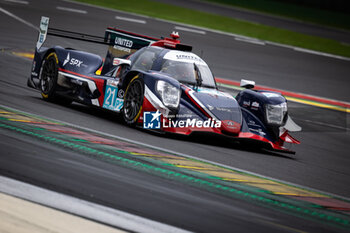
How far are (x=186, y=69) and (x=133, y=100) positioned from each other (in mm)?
1002

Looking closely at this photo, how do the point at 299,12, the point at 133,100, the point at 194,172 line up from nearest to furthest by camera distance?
the point at 194,172 < the point at 133,100 < the point at 299,12

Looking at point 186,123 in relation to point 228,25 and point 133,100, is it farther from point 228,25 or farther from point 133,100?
point 228,25

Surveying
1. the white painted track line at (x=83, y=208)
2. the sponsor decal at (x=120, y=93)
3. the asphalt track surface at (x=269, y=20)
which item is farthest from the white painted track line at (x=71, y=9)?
the white painted track line at (x=83, y=208)

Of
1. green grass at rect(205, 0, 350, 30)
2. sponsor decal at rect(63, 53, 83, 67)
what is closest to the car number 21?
sponsor decal at rect(63, 53, 83, 67)

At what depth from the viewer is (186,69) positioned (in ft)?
31.3

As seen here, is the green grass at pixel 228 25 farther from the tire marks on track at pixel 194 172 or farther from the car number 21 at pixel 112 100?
the tire marks on track at pixel 194 172

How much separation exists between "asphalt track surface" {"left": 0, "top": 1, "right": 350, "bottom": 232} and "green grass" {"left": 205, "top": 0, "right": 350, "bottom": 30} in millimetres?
15102

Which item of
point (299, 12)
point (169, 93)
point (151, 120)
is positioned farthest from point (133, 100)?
point (299, 12)

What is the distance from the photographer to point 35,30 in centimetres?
2056

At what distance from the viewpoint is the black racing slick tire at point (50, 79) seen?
1073 centimetres

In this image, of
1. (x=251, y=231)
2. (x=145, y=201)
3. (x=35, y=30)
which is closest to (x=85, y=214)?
(x=145, y=201)

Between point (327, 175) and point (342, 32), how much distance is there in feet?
80.6

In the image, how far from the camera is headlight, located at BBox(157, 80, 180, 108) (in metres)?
8.62

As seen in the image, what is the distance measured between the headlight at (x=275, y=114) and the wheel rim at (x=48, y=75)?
3.65 m
